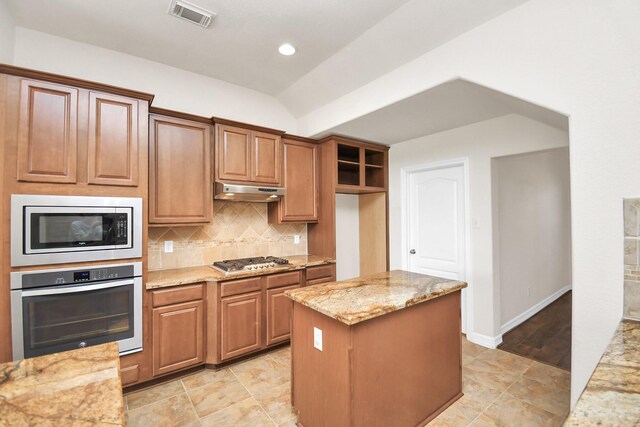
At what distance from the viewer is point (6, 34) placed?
2137 mm

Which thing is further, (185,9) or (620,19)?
(185,9)

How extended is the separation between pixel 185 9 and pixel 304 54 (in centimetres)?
103

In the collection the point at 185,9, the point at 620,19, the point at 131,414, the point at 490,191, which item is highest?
the point at 185,9

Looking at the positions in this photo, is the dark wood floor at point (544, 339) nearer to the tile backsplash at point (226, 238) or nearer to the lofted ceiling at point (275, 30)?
the tile backsplash at point (226, 238)

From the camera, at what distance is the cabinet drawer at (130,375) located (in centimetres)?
228

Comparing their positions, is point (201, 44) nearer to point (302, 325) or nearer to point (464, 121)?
point (302, 325)

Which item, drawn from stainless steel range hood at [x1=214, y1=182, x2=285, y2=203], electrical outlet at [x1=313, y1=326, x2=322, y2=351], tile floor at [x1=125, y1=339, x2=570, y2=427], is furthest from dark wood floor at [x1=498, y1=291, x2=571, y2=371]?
stainless steel range hood at [x1=214, y1=182, x2=285, y2=203]

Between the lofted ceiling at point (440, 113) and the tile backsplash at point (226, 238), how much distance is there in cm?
136

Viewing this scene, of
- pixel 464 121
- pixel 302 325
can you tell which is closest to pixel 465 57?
pixel 464 121

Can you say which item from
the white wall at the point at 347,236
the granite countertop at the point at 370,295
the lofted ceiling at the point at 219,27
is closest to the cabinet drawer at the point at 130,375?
the granite countertop at the point at 370,295

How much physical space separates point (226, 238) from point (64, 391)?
2.48 metres

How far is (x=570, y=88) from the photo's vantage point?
67.7 inches

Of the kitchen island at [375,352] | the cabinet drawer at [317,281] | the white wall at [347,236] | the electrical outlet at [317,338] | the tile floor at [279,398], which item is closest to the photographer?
the kitchen island at [375,352]

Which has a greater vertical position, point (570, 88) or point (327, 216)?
point (570, 88)
